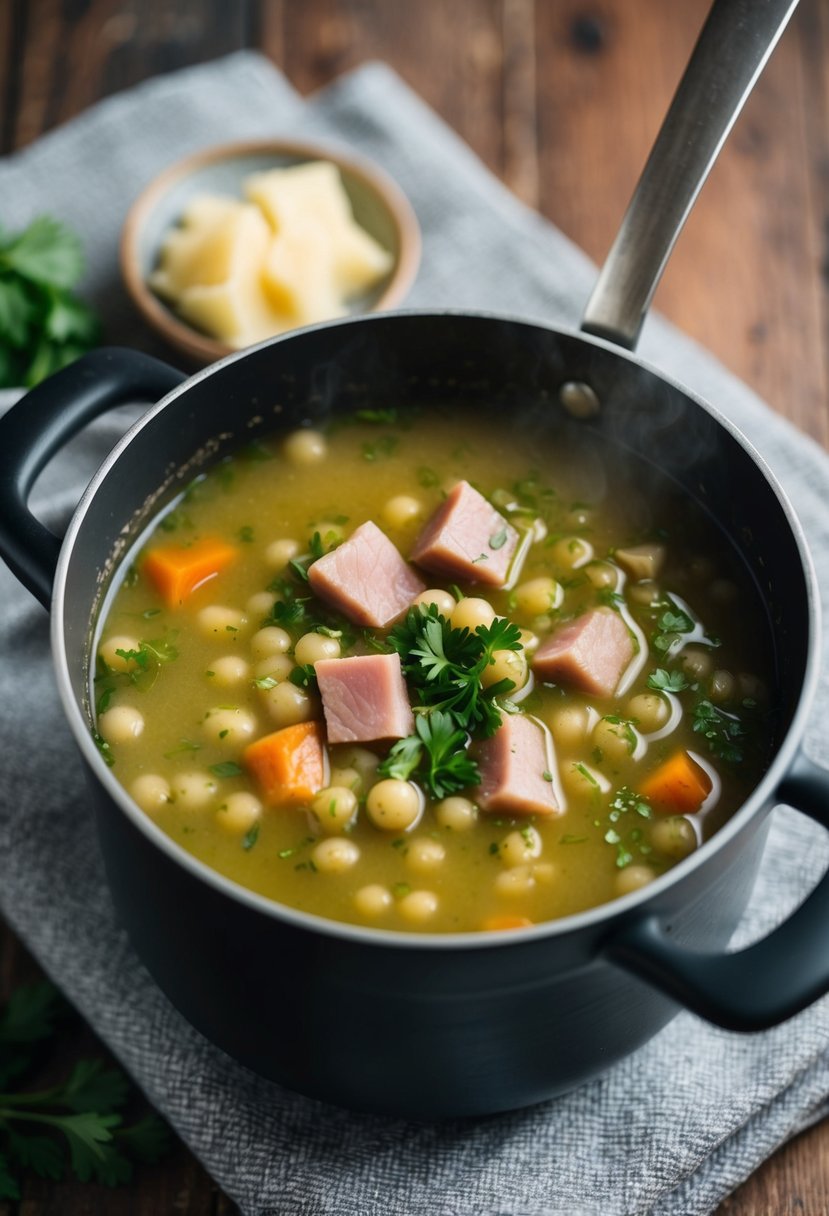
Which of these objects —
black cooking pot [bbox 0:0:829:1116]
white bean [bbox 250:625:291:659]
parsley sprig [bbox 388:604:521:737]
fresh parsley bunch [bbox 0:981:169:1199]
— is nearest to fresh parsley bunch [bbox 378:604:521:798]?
parsley sprig [bbox 388:604:521:737]

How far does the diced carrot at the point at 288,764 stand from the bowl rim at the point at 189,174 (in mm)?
1256

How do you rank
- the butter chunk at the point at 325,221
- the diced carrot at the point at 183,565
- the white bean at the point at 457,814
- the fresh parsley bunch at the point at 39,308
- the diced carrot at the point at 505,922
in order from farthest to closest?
the butter chunk at the point at 325,221 < the fresh parsley bunch at the point at 39,308 < the diced carrot at the point at 183,565 < the white bean at the point at 457,814 < the diced carrot at the point at 505,922

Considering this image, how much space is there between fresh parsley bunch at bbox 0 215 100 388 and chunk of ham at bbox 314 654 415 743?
4.44 ft

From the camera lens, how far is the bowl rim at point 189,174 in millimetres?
3324

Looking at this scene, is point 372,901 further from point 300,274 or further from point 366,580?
point 300,274

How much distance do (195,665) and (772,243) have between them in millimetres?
2324

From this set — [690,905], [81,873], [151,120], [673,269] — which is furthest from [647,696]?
[151,120]

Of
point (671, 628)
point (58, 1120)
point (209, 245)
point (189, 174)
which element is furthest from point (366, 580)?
point (189, 174)

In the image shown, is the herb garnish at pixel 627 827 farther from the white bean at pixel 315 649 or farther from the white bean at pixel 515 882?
the white bean at pixel 315 649

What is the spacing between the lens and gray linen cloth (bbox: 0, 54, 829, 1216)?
2328mm

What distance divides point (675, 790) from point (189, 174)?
7.16ft

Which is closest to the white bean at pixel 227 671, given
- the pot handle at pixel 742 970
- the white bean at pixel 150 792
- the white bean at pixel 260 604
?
the white bean at pixel 260 604

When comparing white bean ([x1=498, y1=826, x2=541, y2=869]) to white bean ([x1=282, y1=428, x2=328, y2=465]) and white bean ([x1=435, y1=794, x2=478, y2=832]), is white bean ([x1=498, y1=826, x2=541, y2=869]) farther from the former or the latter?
white bean ([x1=282, y1=428, x2=328, y2=465])

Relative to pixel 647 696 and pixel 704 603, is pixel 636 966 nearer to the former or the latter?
pixel 647 696
